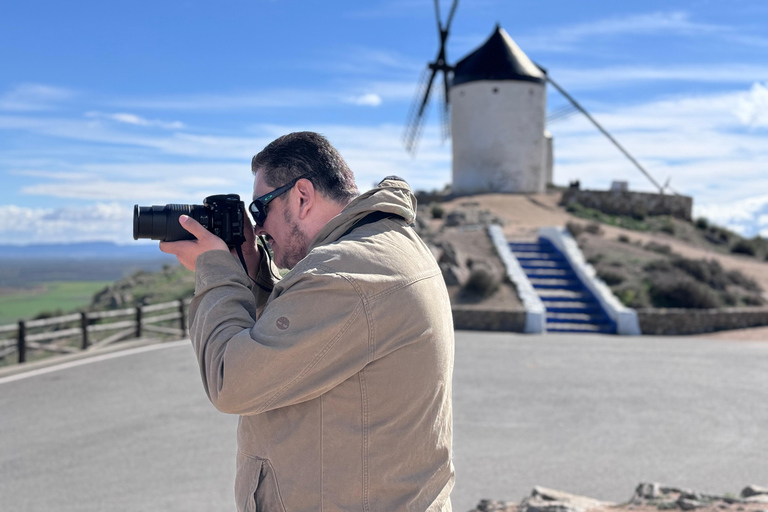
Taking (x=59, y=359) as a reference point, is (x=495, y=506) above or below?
above

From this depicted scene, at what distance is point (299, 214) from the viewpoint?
1956 millimetres

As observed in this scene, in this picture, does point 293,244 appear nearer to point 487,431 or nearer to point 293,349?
point 293,349

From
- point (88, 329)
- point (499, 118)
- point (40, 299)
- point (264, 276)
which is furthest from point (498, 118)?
point (40, 299)

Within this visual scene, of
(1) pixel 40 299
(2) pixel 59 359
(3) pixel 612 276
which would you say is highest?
(3) pixel 612 276

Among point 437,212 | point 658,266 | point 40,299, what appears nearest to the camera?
point 658,266

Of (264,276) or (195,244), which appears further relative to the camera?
(264,276)

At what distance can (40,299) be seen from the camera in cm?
11725

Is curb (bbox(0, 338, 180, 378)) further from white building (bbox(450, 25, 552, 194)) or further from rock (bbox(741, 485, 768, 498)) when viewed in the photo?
white building (bbox(450, 25, 552, 194))

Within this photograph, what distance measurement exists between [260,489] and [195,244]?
716mm

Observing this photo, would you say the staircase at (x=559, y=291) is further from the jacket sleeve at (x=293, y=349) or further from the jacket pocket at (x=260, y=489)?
the jacket sleeve at (x=293, y=349)

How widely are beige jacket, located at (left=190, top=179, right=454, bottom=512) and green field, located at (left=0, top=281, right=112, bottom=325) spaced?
89.5 m

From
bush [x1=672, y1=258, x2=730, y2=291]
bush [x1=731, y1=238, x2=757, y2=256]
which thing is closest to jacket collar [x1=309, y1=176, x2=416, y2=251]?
bush [x1=672, y1=258, x2=730, y2=291]

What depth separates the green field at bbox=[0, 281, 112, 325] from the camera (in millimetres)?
94938

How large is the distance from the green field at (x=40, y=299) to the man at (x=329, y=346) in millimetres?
89460
